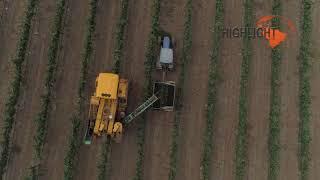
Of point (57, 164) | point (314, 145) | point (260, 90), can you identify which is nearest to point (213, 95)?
point (260, 90)

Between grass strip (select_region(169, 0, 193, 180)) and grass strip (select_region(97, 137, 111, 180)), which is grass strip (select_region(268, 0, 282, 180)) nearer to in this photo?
grass strip (select_region(169, 0, 193, 180))

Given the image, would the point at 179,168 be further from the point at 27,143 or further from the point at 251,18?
the point at 251,18


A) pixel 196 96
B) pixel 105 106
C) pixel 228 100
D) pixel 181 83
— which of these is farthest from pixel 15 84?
pixel 228 100

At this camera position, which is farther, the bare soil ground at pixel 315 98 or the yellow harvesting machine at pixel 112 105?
the bare soil ground at pixel 315 98

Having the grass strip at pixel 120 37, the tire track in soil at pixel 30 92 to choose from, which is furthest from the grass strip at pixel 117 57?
the tire track in soil at pixel 30 92

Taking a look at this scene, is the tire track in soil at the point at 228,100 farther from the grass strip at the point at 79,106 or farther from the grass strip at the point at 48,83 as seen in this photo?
the grass strip at the point at 48,83

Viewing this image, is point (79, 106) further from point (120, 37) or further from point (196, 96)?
point (196, 96)
